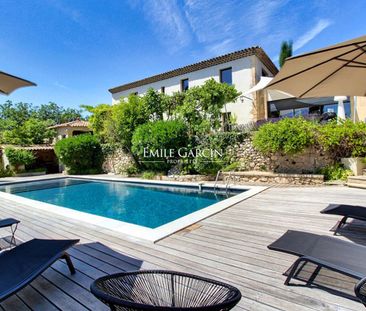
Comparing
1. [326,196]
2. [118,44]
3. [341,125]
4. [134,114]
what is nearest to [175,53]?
[118,44]

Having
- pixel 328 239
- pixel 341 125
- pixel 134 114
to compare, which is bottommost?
pixel 328 239

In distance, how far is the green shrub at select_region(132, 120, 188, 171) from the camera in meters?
13.0

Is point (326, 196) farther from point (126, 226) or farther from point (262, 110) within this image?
point (262, 110)

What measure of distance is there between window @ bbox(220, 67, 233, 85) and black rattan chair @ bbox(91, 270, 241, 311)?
16.7 m

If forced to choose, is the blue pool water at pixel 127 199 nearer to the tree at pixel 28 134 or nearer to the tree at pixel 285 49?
the tree at pixel 28 134

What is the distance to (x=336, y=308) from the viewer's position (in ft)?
6.95

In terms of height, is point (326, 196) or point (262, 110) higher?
point (262, 110)

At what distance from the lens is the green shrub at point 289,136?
9.35m

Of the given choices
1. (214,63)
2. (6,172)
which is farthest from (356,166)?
(6,172)

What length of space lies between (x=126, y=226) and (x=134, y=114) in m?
11.9

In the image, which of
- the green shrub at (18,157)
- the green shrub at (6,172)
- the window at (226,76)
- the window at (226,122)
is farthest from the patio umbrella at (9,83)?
the green shrub at (6,172)

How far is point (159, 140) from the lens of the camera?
13.0m

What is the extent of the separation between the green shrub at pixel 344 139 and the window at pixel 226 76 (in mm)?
9159

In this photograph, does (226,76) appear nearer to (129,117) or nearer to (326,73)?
(129,117)
